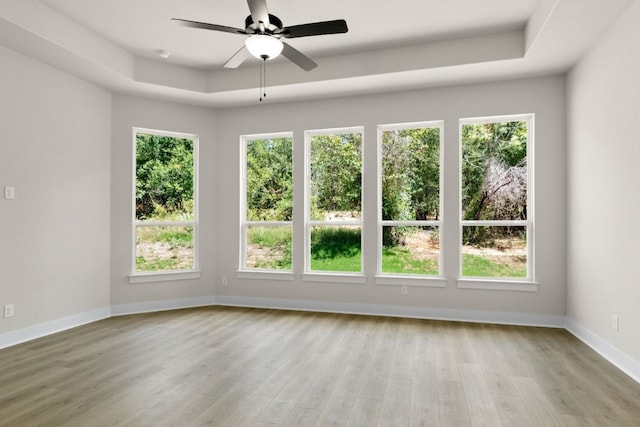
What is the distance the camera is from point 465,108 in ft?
16.3

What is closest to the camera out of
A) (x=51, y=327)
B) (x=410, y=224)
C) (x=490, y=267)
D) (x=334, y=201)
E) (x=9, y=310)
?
(x=9, y=310)

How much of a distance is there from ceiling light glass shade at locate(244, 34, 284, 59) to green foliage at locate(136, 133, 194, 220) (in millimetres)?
2989

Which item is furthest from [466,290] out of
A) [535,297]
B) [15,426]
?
[15,426]

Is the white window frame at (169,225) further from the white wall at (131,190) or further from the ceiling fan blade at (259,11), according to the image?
the ceiling fan blade at (259,11)

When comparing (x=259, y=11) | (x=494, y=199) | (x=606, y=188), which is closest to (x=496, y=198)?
(x=494, y=199)

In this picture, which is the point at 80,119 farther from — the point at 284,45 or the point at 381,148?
the point at 381,148

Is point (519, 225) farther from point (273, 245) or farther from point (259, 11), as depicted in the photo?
point (259, 11)

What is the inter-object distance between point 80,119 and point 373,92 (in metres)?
→ 3.66

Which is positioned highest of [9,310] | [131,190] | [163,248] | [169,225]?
[131,190]

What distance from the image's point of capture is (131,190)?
5.34 m

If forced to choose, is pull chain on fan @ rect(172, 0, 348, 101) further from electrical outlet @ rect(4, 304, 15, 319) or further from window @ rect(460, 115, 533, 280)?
electrical outlet @ rect(4, 304, 15, 319)

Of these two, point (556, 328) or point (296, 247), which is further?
point (296, 247)

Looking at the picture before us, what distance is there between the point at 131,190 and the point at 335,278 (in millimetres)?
3012

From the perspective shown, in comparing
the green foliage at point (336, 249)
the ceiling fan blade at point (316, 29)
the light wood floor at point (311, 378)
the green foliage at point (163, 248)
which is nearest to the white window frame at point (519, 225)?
the light wood floor at point (311, 378)
